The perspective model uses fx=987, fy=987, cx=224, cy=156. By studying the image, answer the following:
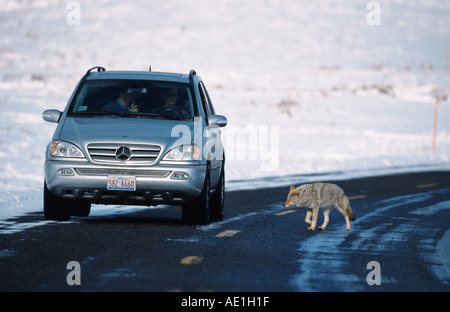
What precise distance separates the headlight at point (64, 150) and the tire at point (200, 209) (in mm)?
1627

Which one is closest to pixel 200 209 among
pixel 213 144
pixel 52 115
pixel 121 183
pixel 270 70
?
pixel 213 144

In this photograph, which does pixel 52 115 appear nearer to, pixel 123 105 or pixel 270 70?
pixel 123 105

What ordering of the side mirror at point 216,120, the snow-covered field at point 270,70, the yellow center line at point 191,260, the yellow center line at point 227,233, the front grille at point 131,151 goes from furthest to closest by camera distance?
1. the snow-covered field at point 270,70
2. the side mirror at point 216,120
3. the front grille at point 131,151
4. the yellow center line at point 227,233
5. the yellow center line at point 191,260

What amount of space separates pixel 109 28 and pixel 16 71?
1889 cm

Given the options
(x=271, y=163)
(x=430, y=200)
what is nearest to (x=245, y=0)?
(x=271, y=163)

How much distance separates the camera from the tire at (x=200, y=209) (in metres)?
12.9

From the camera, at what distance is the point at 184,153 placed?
12609mm

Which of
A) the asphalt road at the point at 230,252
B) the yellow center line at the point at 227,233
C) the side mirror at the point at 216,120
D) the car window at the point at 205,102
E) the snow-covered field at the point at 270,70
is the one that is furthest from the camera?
the snow-covered field at the point at 270,70

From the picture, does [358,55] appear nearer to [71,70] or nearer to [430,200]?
[71,70]

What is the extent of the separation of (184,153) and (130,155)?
2.28ft

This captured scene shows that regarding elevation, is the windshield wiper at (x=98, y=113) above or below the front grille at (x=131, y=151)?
above

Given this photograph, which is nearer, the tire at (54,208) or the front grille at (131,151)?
the front grille at (131,151)

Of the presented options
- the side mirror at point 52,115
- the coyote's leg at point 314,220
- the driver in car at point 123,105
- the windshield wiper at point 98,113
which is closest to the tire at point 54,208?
the side mirror at point 52,115

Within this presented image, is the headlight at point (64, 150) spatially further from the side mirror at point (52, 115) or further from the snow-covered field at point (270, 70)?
the snow-covered field at point (270, 70)
